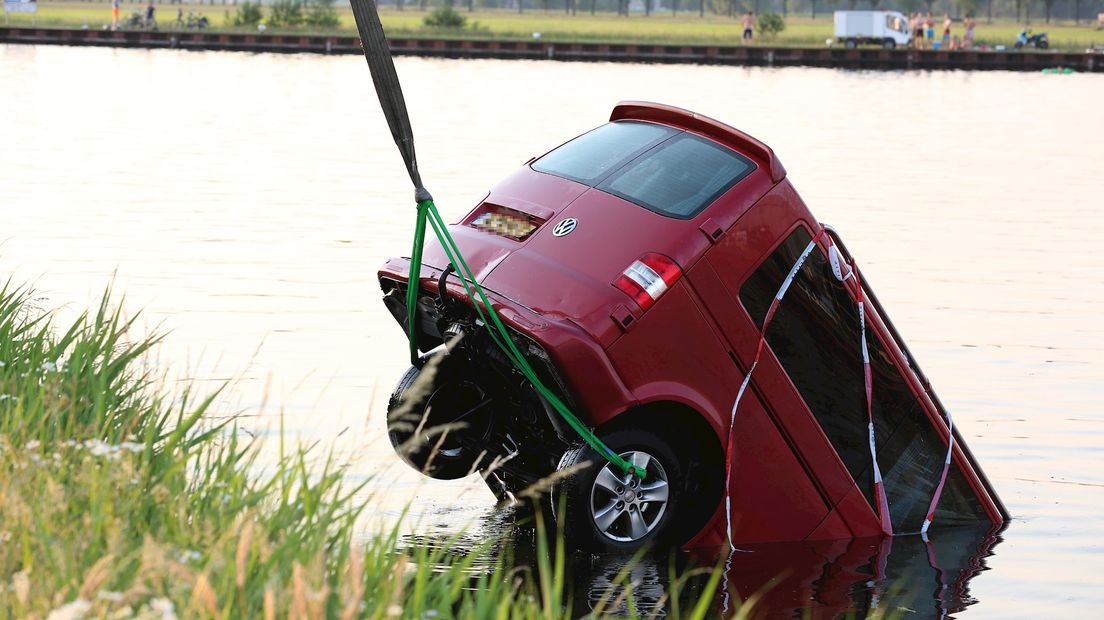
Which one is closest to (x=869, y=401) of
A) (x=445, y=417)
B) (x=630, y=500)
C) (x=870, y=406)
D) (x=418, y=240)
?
(x=870, y=406)

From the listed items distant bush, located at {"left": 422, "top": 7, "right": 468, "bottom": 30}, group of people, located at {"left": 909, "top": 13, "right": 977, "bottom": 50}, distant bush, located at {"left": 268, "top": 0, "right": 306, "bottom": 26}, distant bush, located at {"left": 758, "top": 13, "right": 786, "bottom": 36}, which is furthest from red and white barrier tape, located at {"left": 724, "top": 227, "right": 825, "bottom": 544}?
distant bush, located at {"left": 758, "top": 13, "right": 786, "bottom": 36}

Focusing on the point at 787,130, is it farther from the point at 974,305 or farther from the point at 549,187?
the point at 549,187

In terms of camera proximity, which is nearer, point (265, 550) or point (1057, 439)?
point (265, 550)

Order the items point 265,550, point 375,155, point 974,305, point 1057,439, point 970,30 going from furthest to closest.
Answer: point 970,30 < point 375,155 < point 974,305 < point 1057,439 < point 265,550

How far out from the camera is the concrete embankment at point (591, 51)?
197ft

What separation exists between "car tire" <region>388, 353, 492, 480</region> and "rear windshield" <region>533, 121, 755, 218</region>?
1.11 meters

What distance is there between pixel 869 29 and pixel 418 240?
64481 millimetres

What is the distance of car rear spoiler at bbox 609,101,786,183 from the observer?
714 cm

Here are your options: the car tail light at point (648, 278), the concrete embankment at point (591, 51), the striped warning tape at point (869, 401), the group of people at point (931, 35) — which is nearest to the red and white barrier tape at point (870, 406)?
the striped warning tape at point (869, 401)

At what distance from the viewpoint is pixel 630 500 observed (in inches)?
269

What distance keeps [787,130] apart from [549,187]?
2838 cm

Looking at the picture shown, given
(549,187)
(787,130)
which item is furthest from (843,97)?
(549,187)

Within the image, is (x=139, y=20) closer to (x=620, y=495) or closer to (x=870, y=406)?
(x=870, y=406)

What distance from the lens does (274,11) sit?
70.0m
